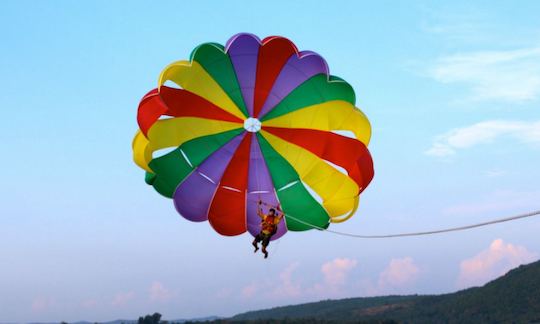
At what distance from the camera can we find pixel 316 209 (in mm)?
24516

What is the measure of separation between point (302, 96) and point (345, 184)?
3.09 metres

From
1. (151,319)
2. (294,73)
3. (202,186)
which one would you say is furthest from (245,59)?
(151,319)

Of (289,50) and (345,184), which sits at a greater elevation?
(289,50)

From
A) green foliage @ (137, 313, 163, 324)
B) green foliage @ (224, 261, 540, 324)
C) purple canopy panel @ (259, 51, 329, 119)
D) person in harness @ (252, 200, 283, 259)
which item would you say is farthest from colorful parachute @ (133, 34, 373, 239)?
green foliage @ (137, 313, 163, 324)

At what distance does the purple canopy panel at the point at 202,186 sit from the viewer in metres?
24.2

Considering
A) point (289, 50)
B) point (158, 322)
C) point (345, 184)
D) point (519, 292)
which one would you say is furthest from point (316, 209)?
point (158, 322)

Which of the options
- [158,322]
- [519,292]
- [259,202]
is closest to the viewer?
[259,202]

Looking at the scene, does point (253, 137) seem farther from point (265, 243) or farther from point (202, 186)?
point (265, 243)

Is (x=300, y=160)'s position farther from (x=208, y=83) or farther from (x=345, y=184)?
(x=208, y=83)

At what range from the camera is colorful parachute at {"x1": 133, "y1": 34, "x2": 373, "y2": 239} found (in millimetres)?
23219

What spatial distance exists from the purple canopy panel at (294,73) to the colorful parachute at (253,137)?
0.03 metres

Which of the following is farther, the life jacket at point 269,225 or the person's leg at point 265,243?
the person's leg at point 265,243

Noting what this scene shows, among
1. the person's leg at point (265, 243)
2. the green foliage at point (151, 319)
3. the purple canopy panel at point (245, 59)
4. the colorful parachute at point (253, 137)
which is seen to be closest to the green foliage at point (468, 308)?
the green foliage at point (151, 319)

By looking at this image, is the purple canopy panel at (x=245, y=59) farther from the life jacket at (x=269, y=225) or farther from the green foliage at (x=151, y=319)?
the green foliage at (x=151, y=319)
